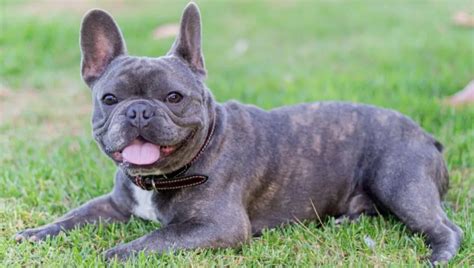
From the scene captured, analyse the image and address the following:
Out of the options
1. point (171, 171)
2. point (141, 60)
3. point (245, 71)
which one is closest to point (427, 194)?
point (171, 171)

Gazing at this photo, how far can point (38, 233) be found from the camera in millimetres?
4145

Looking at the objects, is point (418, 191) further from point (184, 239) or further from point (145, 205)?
point (145, 205)

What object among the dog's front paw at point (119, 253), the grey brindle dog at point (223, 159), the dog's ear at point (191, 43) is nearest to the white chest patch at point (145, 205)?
the grey brindle dog at point (223, 159)

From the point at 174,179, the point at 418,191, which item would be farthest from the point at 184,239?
the point at 418,191

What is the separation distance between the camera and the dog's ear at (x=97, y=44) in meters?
4.23

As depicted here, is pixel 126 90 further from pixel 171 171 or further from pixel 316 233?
pixel 316 233

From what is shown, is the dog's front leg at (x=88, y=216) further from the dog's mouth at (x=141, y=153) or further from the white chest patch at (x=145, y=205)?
the dog's mouth at (x=141, y=153)

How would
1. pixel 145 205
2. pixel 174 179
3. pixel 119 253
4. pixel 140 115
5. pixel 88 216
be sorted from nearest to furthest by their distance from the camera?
pixel 140 115 < pixel 119 253 < pixel 174 179 < pixel 145 205 < pixel 88 216

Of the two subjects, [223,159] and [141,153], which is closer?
[141,153]

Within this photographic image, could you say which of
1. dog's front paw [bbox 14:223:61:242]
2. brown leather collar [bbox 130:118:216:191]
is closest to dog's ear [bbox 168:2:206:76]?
brown leather collar [bbox 130:118:216:191]

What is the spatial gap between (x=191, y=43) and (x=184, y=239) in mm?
1177

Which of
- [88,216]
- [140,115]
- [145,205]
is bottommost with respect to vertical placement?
[88,216]

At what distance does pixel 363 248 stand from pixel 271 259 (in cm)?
57

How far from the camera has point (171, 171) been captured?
4.02 meters
